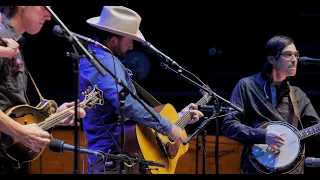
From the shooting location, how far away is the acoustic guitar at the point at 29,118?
321cm

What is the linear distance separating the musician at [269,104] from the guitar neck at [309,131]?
5.3 inches

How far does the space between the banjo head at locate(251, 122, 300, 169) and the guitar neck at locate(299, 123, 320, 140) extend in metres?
0.06

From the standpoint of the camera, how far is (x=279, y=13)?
668cm

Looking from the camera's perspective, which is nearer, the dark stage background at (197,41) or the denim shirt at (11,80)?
the denim shirt at (11,80)

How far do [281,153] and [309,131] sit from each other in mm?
374

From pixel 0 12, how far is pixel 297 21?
14.2 feet

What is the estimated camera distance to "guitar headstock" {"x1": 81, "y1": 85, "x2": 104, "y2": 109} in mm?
3635

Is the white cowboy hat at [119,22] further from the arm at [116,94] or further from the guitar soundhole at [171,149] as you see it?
the guitar soundhole at [171,149]

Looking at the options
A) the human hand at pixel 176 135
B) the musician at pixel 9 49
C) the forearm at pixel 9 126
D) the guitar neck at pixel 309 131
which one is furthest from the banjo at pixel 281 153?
the musician at pixel 9 49

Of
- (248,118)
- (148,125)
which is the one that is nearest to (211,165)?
(248,118)

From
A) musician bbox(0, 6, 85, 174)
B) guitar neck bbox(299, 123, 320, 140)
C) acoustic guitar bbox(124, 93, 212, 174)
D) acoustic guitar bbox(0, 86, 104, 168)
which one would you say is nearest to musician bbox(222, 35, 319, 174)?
guitar neck bbox(299, 123, 320, 140)

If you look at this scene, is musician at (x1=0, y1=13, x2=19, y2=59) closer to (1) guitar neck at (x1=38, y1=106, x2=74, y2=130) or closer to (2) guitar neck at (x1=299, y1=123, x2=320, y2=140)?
(1) guitar neck at (x1=38, y1=106, x2=74, y2=130)

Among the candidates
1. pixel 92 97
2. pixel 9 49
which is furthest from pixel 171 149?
pixel 9 49

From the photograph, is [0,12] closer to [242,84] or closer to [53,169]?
[242,84]
